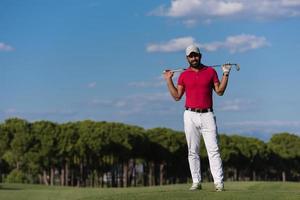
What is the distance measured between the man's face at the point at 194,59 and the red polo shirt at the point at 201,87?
19cm

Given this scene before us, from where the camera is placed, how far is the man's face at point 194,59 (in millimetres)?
16031

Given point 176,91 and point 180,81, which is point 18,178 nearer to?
point 176,91

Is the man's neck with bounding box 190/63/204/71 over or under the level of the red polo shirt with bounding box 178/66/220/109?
over

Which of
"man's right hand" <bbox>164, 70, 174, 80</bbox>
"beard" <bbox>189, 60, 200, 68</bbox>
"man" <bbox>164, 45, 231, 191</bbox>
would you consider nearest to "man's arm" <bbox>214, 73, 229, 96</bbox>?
"man" <bbox>164, 45, 231, 191</bbox>

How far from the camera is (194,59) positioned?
16047 mm

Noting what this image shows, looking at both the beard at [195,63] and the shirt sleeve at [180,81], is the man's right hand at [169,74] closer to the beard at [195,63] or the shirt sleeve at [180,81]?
the shirt sleeve at [180,81]

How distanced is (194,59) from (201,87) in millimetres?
670

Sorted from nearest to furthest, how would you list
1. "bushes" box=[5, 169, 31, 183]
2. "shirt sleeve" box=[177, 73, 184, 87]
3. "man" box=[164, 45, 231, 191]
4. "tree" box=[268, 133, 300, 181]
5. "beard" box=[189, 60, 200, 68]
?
"man" box=[164, 45, 231, 191] < "beard" box=[189, 60, 200, 68] < "shirt sleeve" box=[177, 73, 184, 87] < "bushes" box=[5, 169, 31, 183] < "tree" box=[268, 133, 300, 181]

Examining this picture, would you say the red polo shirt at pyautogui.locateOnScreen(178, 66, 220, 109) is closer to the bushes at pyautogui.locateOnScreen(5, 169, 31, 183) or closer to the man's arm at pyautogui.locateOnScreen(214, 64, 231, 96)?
the man's arm at pyautogui.locateOnScreen(214, 64, 231, 96)

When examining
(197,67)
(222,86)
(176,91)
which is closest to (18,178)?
(176,91)

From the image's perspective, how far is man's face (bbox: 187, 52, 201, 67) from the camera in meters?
16.0

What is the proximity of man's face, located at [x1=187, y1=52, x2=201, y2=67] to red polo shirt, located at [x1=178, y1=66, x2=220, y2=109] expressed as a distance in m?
0.19

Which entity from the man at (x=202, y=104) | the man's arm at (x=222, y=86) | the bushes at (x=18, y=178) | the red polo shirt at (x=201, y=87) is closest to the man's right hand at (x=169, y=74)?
the man at (x=202, y=104)

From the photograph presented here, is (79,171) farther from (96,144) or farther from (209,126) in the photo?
(209,126)
